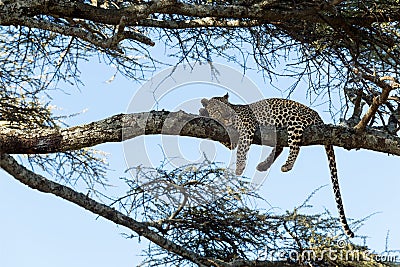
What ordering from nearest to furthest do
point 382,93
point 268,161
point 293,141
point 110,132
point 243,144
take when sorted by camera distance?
point 382,93, point 110,132, point 293,141, point 243,144, point 268,161

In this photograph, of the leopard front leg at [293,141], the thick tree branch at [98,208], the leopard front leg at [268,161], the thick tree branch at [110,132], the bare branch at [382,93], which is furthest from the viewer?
the leopard front leg at [268,161]

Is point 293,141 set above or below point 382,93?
below

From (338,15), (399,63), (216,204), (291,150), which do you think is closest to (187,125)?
(216,204)

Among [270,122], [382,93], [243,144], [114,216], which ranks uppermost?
[270,122]

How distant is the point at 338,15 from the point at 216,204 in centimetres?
157

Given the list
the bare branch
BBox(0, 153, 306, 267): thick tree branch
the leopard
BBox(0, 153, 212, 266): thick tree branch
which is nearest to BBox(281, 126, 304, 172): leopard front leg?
the leopard

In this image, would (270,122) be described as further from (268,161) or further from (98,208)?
(98,208)

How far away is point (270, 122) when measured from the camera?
528 cm

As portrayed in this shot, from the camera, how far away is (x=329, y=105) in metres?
4.82

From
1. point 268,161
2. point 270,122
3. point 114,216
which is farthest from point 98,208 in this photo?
point 270,122

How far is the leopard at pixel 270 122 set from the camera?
4.85m

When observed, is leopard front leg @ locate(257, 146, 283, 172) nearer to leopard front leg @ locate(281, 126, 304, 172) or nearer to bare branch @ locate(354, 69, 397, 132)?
leopard front leg @ locate(281, 126, 304, 172)

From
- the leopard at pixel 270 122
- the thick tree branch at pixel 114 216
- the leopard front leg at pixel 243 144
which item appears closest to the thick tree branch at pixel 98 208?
the thick tree branch at pixel 114 216

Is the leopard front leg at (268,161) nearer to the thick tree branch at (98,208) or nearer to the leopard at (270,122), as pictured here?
the leopard at (270,122)
